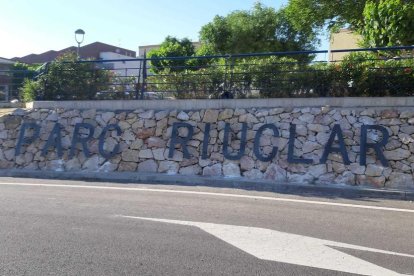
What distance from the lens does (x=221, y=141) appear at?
1052 centimetres

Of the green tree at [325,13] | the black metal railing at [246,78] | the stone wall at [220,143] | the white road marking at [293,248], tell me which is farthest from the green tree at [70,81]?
the green tree at [325,13]

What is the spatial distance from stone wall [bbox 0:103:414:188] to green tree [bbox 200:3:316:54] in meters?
21.4

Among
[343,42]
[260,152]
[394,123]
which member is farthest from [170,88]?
[343,42]

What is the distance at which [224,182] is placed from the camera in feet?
30.5

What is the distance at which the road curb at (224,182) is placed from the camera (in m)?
8.30

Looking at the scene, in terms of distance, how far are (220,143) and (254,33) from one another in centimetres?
2287

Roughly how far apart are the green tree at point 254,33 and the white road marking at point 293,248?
2699cm

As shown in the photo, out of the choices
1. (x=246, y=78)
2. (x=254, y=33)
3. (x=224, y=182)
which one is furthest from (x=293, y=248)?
(x=254, y=33)

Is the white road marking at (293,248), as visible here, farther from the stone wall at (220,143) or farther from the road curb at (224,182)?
the stone wall at (220,143)

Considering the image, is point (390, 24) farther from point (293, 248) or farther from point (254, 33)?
point (254, 33)

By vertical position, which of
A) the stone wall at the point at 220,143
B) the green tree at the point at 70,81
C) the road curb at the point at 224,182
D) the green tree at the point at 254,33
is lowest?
the road curb at the point at 224,182

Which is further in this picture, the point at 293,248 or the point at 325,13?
the point at 325,13

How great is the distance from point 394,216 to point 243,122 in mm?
4717

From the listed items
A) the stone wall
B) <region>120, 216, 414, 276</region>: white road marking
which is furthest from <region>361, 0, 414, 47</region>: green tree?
<region>120, 216, 414, 276</region>: white road marking
